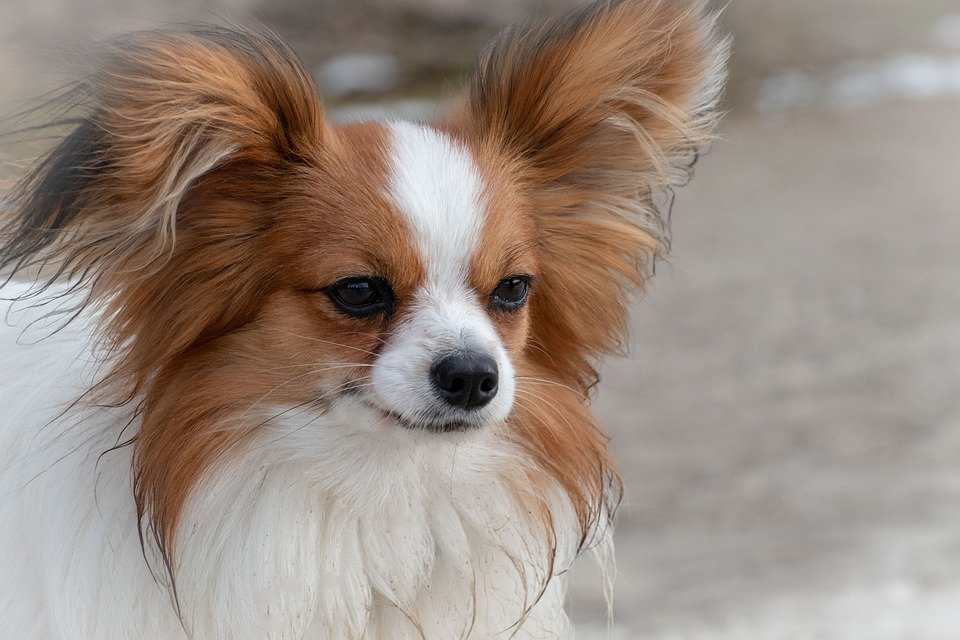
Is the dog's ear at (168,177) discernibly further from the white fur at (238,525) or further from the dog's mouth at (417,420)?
the dog's mouth at (417,420)

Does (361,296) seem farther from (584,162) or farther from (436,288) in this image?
(584,162)

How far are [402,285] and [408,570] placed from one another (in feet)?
2.62

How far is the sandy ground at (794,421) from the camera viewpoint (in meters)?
5.61

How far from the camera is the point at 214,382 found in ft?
10.7

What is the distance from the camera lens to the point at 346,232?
3264 mm

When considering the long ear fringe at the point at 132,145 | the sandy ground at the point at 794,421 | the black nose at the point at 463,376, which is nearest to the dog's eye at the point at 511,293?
the black nose at the point at 463,376

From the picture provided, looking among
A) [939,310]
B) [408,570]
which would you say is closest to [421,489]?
[408,570]

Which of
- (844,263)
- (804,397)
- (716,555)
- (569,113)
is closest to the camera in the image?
(569,113)

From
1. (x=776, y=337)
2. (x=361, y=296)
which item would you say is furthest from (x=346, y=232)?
(x=776, y=337)

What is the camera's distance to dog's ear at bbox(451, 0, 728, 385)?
3508 mm

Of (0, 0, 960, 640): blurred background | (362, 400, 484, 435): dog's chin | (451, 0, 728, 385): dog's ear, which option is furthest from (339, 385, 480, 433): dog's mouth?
(0, 0, 960, 640): blurred background

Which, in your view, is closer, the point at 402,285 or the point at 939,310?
the point at 402,285

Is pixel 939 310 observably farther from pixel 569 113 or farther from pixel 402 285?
pixel 402 285

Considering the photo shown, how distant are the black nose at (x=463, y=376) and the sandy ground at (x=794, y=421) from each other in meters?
2.56
